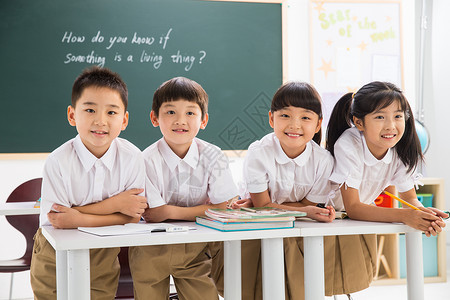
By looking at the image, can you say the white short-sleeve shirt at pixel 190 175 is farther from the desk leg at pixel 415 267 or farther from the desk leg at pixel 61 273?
the desk leg at pixel 415 267

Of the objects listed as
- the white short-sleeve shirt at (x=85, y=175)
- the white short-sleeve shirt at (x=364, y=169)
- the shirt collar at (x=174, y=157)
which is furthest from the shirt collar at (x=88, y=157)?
the white short-sleeve shirt at (x=364, y=169)

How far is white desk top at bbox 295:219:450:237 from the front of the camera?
5.34 ft

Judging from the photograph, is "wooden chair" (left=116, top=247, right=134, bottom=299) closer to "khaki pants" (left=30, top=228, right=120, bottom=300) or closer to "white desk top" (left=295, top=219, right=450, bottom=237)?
"khaki pants" (left=30, top=228, right=120, bottom=300)

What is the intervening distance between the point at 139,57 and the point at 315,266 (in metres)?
2.33

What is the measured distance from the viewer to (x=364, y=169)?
207cm

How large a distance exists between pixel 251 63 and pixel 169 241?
2488 millimetres

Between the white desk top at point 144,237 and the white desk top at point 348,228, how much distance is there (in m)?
0.06

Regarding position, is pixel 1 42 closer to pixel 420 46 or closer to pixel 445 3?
pixel 420 46

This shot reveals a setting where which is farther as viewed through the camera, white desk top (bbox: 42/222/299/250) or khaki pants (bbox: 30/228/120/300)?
khaki pants (bbox: 30/228/120/300)

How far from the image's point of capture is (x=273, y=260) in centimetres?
162

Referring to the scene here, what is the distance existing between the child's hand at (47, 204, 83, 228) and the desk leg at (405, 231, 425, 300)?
1.22 meters

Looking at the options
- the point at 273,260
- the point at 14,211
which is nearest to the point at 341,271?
the point at 273,260

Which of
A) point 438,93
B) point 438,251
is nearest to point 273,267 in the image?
point 438,251

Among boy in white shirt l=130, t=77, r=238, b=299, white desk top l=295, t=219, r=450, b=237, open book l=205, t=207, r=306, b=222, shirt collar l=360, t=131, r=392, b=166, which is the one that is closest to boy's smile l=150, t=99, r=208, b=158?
Result: boy in white shirt l=130, t=77, r=238, b=299
